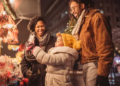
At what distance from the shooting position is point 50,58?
1.83 meters

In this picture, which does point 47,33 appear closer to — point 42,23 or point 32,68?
point 42,23

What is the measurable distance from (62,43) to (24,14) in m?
3.88

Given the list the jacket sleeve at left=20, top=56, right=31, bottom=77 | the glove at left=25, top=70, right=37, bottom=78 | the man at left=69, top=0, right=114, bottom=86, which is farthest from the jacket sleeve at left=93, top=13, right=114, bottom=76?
the jacket sleeve at left=20, top=56, right=31, bottom=77

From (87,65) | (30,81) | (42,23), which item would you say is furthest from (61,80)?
(42,23)

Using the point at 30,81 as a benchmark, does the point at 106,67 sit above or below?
above

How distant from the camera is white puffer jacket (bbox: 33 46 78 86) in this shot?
6.06ft

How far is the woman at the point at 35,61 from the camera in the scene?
8.16 ft

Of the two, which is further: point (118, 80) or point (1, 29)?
point (118, 80)

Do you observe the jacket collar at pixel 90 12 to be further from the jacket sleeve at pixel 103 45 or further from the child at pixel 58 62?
the child at pixel 58 62

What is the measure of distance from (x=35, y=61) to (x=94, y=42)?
1.32 metres

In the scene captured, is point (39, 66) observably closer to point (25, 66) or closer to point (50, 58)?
point (25, 66)

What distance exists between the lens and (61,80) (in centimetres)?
190

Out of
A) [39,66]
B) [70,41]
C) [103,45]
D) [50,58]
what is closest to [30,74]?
[39,66]

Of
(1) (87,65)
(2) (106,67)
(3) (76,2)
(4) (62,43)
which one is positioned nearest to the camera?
(2) (106,67)
